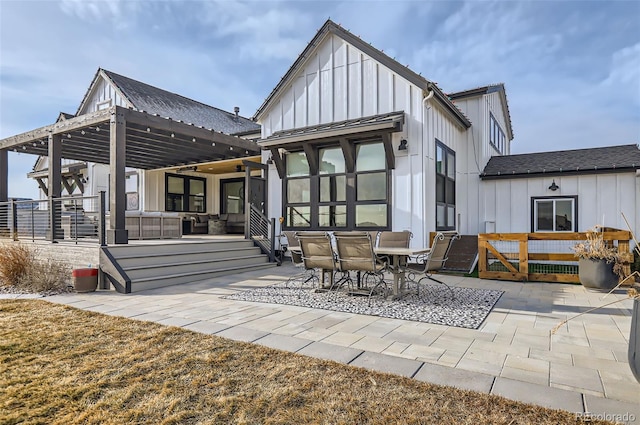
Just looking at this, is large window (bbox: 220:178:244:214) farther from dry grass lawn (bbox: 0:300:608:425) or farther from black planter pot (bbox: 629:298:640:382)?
black planter pot (bbox: 629:298:640:382)

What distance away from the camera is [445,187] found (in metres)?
10.0

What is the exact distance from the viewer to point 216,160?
41.5ft

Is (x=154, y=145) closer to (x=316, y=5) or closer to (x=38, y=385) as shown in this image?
(x=316, y=5)

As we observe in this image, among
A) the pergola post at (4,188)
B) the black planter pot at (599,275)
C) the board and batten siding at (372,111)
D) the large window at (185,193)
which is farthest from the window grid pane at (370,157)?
the pergola post at (4,188)

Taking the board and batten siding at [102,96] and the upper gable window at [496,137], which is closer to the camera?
the upper gable window at [496,137]

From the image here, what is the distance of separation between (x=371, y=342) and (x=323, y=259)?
2130mm

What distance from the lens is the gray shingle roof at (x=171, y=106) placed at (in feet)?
43.8

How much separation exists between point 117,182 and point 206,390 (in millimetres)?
5957

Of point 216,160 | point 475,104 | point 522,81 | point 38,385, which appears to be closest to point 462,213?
point 475,104

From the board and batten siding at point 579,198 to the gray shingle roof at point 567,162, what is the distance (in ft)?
0.81

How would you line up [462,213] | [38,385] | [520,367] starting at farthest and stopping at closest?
[462,213] → [520,367] → [38,385]

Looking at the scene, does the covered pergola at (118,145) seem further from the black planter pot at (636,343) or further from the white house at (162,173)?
the black planter pot at (636,343)

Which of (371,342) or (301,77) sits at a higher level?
(301,77)

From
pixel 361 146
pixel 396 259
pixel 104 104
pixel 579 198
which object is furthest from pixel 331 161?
pixel 104 104
